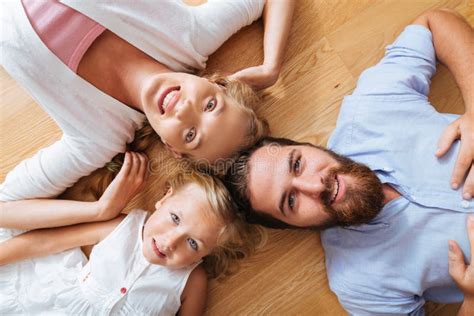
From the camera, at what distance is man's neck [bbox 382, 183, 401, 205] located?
1012mm

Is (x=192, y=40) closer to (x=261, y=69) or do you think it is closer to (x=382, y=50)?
(x=261, y=69)

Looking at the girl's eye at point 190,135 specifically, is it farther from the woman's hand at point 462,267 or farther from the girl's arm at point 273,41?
the woman's hand at point 462,267

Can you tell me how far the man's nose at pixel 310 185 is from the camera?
916mm

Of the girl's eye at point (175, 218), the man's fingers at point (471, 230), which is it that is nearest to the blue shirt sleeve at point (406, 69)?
the man's fingers at point (471, 230)

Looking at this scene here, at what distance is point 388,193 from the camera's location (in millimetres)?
1017

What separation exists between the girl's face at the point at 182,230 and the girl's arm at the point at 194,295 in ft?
0.24

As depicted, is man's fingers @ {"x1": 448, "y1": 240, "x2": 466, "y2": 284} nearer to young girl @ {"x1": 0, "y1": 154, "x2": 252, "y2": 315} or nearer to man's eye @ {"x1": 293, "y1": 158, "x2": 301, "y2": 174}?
man's eye @ {"x1": 293, "y1": 158, "x2": 301, "y2": 174}

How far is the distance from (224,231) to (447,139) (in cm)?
60

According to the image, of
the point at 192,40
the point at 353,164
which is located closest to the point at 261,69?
the point at 192,40

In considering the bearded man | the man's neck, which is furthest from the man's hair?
the man's neck

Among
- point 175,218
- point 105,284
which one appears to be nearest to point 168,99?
point 175,218

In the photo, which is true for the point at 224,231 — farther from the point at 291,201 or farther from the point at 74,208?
the point at 74,208

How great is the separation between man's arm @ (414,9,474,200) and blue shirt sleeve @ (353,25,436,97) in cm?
3

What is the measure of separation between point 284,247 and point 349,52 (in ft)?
2.02
